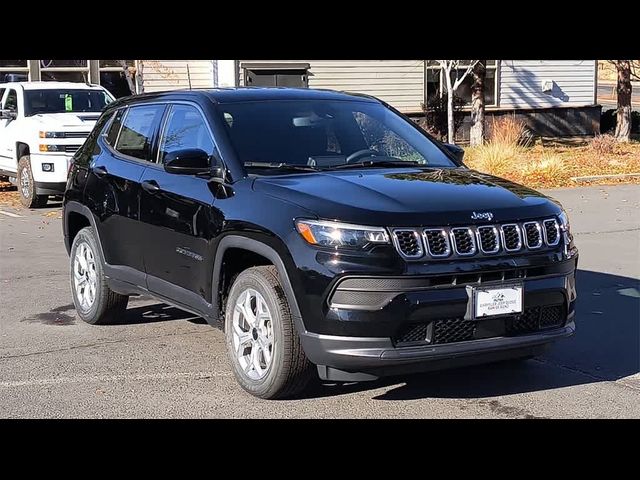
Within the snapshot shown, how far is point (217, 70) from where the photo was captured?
23.5 metres

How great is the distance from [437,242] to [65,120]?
11394mm

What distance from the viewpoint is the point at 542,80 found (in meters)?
28.4

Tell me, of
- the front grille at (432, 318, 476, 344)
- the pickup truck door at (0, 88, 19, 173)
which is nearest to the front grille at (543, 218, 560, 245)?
the front grille at (432, 318, 476, 344)

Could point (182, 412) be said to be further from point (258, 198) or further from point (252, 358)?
point (258, 198)

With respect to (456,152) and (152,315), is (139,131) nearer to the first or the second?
(152,315)

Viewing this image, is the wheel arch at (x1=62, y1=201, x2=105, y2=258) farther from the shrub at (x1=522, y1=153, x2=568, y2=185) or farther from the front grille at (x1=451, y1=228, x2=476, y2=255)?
the shrub at (x1=522, y1=153, x2=568, y2=185)

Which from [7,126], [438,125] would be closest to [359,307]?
[7,126]

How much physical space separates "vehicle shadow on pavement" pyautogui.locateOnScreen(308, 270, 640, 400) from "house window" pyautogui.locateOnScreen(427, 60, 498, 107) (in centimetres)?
1965

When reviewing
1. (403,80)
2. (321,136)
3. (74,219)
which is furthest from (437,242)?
(403,80)

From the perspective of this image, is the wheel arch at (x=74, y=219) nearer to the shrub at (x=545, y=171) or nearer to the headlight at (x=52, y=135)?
the headlight at (x=52, y=135)

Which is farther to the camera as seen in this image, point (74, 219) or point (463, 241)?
point (74, 219)

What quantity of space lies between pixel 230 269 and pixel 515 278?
1740mm

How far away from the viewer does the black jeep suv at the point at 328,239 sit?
194 inches

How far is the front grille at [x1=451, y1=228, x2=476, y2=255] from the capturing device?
501 centimetres
